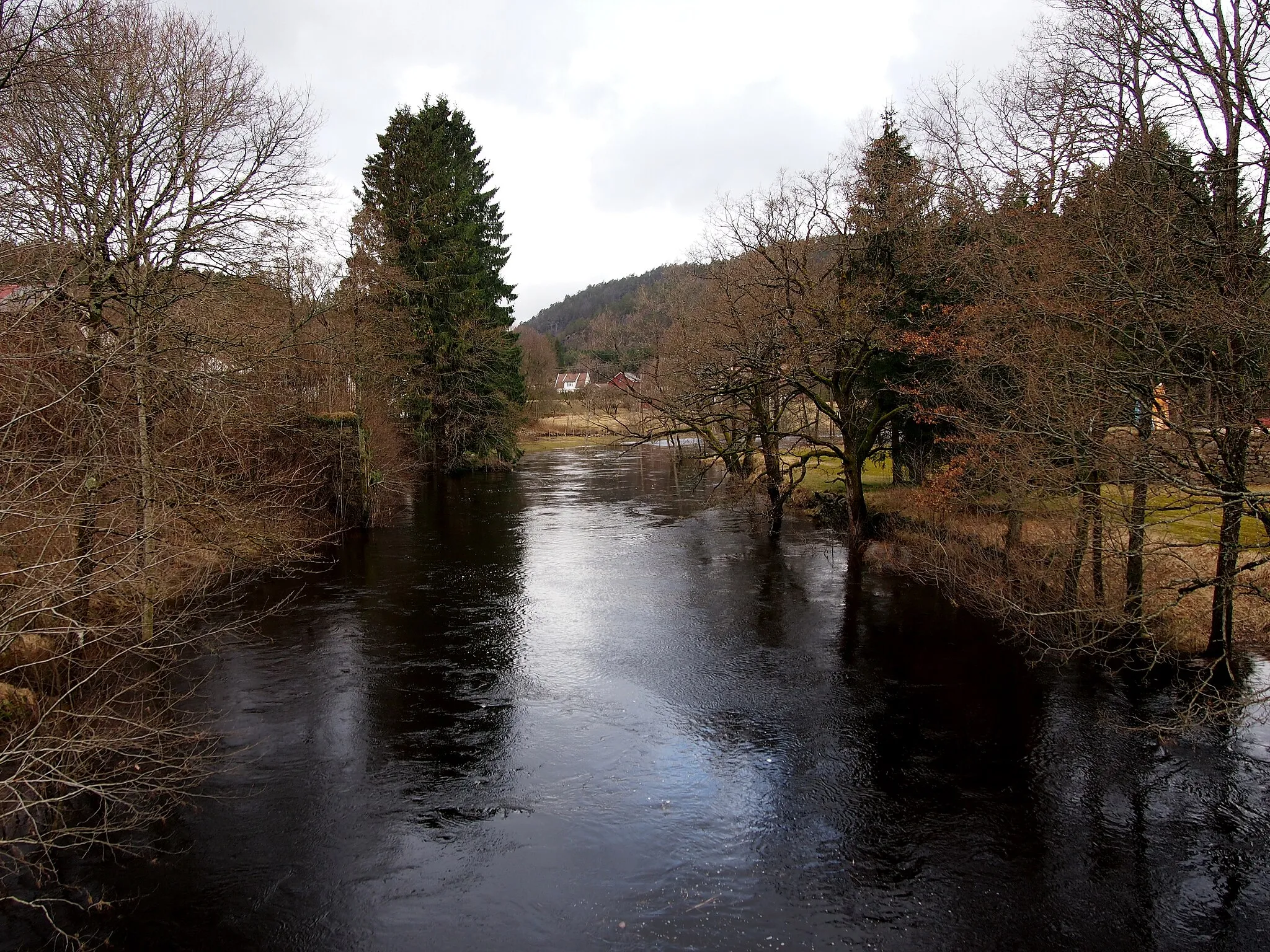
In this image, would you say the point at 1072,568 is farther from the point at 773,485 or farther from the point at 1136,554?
the point at 773,485

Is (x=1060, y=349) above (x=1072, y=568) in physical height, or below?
above

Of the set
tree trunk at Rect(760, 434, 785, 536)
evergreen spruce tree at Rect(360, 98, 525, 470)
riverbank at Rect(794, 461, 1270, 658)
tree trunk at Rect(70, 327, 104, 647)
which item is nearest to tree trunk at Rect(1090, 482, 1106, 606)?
riverbank at Rect(794, 461, 1270, 658)

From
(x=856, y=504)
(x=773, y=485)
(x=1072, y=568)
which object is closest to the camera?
(x=1072, y=568)

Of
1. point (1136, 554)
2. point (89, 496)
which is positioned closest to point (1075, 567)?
point (1136, 554)

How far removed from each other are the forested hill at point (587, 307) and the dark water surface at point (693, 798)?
107 meters

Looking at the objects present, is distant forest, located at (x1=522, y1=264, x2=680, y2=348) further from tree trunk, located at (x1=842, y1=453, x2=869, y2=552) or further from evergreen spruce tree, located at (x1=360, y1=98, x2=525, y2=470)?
tree trunk, located at (x1=842, y1=453, x2=869, y2=552)

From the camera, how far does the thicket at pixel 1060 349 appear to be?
30.6ft

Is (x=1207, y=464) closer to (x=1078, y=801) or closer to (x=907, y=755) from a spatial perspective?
(x=1078, y=801)

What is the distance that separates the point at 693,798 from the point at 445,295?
33180 mm

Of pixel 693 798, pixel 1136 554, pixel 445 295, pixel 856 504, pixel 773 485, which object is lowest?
pixel 693 798

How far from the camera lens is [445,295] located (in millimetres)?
37875

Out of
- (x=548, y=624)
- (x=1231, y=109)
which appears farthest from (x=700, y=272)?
(x=1231, y=109)

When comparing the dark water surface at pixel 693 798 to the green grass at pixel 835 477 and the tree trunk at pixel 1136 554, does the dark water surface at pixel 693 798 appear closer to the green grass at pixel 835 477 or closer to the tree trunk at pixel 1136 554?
the tree trunk at pixel 1136 554

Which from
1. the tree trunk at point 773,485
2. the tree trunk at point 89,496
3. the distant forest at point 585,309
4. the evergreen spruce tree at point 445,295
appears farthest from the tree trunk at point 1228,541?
the distant forest at point 585,309
